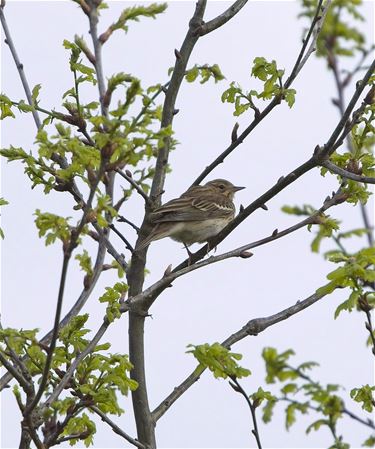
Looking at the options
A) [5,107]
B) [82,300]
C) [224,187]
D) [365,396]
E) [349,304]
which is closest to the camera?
[349,304]

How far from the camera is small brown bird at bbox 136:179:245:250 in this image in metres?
9.60

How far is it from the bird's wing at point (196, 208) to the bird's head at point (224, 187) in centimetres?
42

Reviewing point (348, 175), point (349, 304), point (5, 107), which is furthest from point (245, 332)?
point (5, 107)

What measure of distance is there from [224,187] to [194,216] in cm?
237

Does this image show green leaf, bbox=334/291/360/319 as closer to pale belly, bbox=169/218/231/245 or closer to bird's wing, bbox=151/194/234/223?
bird's wing, bbox=151/194/234/223

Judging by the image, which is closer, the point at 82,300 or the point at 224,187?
the point at 82,300

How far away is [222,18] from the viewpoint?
752 centimetres

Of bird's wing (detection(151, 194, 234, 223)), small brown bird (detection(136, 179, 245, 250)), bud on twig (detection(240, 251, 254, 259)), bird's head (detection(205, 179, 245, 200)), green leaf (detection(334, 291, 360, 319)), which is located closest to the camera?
green leaf (detection(334, 291, 360, 319))

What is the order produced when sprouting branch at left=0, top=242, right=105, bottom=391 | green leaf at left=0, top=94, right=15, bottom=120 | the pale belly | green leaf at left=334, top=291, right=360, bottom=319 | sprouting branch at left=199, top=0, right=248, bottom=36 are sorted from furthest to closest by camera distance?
the pale belly → green leaf at left=0, top=94, right=15, bottom=120 → sprouting branch at left=199, top=0, right=248, bottom=36 → sprouting branch at left=0, top=242, right=105, bottom=391 → green leaf at left=334, top=291, right=360, bottom=319

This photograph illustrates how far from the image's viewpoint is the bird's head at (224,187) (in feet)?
41.3

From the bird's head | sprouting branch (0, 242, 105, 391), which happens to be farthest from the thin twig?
the bird's head

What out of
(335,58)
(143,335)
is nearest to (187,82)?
(335,58)

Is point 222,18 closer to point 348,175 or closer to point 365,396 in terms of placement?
point 348,175

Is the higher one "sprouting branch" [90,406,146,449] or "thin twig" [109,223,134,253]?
"thin twig" [109,223,134,253]
